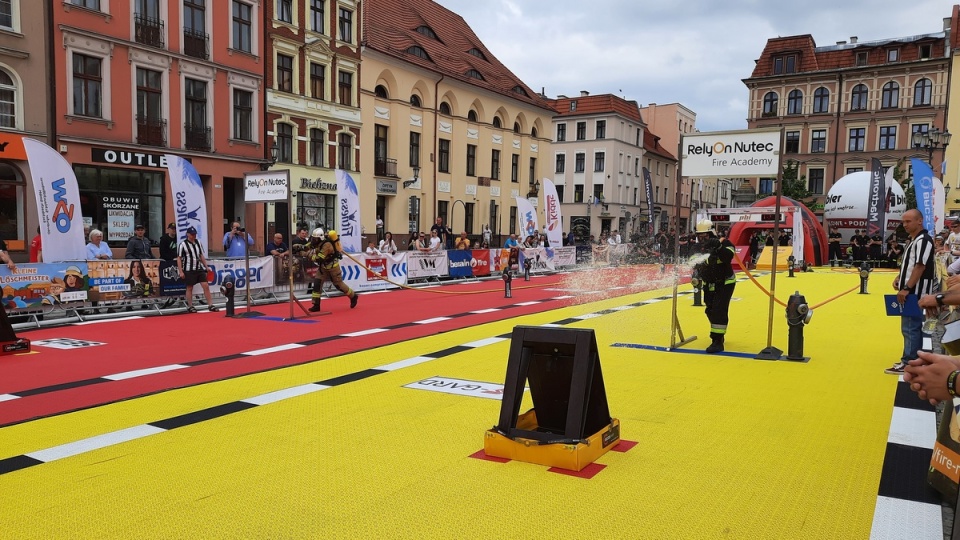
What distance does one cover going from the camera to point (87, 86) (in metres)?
23.6

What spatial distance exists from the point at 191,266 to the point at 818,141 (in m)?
62.7

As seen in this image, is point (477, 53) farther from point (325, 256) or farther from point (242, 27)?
point (325, 256)

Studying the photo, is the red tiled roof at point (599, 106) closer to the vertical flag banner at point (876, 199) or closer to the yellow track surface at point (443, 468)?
the vertical flag banner at point (876, 199)

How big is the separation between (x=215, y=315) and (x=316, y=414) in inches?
316

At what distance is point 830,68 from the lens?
62656mm

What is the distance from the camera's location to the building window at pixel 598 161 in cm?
6469

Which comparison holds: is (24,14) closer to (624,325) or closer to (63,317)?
(63,317)

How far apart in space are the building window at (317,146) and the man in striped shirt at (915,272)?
28.2 meters

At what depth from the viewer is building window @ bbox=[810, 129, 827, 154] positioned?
62719 millimetres

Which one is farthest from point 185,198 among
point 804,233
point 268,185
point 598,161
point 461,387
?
point 598,161

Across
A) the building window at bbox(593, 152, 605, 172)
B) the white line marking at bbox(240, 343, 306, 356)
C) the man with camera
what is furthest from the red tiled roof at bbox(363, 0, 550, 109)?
the white line marking at bbox(240, 343, 306, 356)

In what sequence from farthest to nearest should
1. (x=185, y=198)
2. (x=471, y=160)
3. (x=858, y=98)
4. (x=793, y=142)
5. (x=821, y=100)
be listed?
(x=793, y=142)
(x=821, y=100)
(x=858, y=98)
(x=471, y=160)
(x=185, y=198)

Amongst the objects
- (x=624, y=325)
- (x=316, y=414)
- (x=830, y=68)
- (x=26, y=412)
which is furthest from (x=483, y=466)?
(x=830, y=68)

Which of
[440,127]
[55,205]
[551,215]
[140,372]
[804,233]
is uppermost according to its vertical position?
[440,127]
